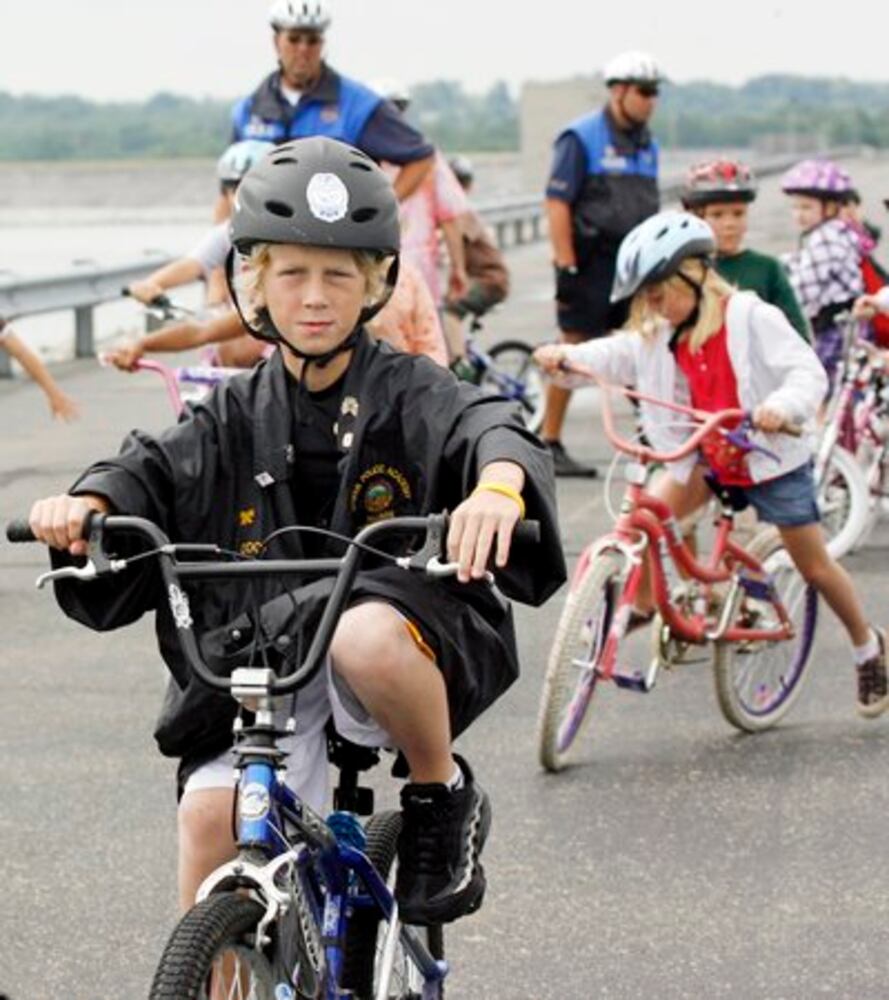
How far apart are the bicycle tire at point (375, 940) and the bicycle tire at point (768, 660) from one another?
10.1ft

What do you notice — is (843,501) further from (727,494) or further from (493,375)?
(493,375)

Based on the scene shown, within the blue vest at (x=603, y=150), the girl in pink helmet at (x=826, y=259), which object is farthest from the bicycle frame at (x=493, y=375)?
the girl in pink helmet at (x=826, y=259)

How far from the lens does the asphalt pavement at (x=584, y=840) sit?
5.69 metres

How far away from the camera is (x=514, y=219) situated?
32531 mm

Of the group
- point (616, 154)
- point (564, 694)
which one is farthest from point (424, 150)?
point (564, 694)

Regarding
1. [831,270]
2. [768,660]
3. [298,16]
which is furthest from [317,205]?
[831,270]

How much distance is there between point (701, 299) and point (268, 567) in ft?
12.8

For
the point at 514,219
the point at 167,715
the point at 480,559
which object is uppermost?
the point at 480,559

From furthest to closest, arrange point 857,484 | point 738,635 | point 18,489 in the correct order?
point 18,489 < point 857,484 < point 738,635

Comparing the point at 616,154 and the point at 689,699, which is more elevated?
the point at 616,154

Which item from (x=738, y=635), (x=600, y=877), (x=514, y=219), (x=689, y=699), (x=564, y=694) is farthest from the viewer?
(x=514, y=219)

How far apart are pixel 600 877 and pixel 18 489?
6718 millimetres

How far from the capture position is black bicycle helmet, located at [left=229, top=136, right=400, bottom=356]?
14.1 ft

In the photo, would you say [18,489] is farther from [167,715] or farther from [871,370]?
[167,715]
